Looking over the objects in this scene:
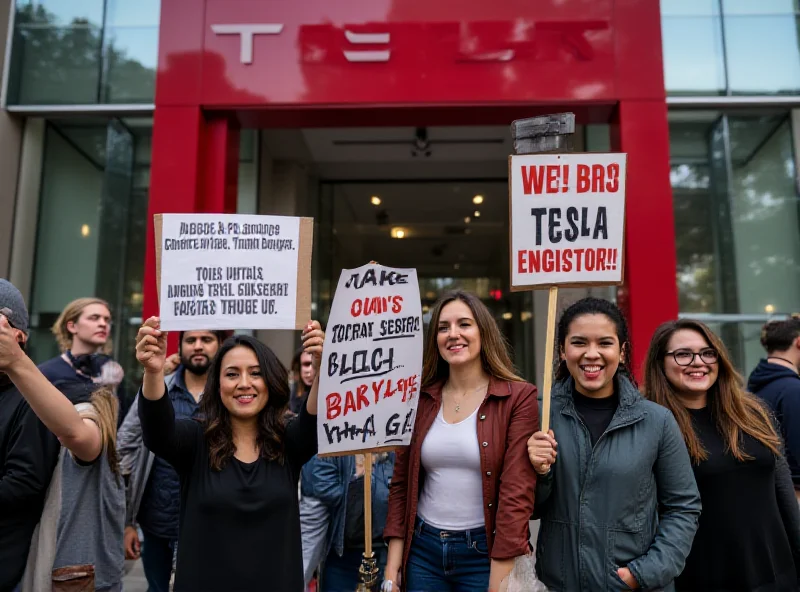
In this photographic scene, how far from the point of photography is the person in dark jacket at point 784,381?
3.33m

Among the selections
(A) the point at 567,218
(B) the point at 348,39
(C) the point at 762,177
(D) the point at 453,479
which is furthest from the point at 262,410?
(C) the point at 762,177

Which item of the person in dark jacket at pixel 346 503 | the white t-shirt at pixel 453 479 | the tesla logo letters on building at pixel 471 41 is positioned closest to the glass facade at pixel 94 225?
the tesla logo letters on building at pixel 471 41

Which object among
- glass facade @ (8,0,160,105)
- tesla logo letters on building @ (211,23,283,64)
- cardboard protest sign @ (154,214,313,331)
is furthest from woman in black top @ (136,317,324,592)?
glass facade @ (8,0,160,105)

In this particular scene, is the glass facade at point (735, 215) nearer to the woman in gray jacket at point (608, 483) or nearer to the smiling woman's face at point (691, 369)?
the smiling woman's face at point (691, 369)

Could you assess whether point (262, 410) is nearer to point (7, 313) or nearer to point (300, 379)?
point (7, 313)

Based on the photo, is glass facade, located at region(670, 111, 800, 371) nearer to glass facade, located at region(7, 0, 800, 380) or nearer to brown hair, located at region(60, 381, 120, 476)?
glass facade, located at region(7, 0, 800, 380)

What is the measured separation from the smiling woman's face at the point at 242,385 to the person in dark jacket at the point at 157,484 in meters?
1.17

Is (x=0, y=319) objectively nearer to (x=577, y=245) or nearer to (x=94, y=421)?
(x=94, y=421)

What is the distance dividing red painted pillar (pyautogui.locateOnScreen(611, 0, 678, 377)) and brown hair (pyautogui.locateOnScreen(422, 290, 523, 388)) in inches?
134

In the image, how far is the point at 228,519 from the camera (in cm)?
236

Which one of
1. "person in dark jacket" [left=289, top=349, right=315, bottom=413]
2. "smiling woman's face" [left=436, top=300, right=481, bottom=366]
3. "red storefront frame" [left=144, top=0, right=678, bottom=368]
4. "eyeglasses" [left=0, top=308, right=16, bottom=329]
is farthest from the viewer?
"red storefront frame" [left=144, top=0, right=678, bottom=368]

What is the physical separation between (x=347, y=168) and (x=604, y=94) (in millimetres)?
4769

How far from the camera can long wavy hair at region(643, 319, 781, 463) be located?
2.69 metres

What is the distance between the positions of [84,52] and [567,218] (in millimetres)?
A: 6478
